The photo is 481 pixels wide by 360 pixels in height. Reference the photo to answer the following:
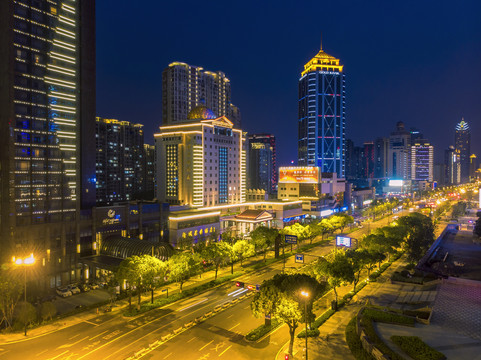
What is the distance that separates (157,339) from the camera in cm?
3631

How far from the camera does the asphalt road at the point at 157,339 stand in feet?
110

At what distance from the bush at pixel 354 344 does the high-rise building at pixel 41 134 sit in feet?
157

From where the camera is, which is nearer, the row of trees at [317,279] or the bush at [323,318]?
the row of trees at [317,279]

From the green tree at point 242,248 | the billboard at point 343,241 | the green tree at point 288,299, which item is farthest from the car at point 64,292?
the billboard at point 343,241

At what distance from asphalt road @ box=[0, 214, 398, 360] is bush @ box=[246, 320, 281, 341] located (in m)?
0.65

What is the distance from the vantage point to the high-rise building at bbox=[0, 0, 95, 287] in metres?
53.5

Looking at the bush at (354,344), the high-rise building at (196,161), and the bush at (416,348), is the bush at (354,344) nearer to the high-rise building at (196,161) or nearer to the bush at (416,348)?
the bush at (416,348)

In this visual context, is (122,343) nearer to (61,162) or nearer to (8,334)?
(8,334)

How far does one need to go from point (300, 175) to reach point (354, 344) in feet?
357

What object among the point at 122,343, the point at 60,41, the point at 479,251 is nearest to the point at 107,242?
the point at 122,343

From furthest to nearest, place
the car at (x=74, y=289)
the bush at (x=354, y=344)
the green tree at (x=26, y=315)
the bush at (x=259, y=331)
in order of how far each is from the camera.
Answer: the car at (x=74, y=289) → the green tree at (x=26, y=315) → the bush at (x=259, y=331) → the bush at (x=354, y=344)

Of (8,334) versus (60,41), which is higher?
(60,41)

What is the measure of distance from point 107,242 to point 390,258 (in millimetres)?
58880

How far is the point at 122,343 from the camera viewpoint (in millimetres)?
35625
